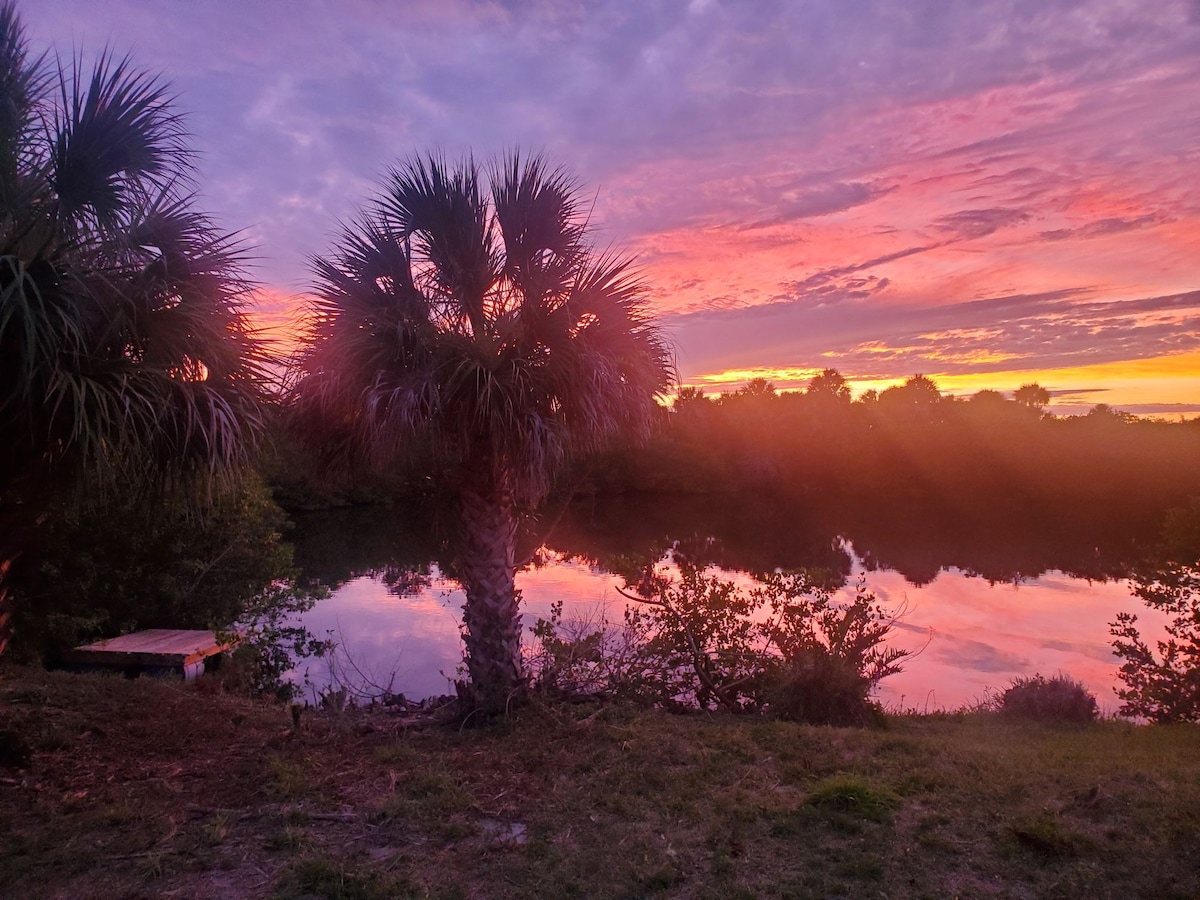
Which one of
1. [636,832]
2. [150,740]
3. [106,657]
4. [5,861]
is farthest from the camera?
[106,657]

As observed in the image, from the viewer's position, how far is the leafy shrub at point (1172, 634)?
9.79 meters

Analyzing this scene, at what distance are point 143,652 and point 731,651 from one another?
849 centimetres

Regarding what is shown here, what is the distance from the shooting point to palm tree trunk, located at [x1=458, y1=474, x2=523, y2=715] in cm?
793

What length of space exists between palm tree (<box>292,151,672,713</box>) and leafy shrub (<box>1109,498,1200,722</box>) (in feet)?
25.0

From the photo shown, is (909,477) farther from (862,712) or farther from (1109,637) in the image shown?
(862,712)

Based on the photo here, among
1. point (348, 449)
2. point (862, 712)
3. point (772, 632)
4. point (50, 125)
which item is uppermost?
point (50, 125)

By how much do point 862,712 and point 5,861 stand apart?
25.6ft

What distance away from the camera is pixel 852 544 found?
28.5 m

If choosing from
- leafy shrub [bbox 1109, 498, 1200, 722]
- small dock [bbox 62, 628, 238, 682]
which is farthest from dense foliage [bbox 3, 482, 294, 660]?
leafy shrub [bbox 1109, 498, 1200, 722]

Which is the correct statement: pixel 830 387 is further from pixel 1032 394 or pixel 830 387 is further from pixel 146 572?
pixel 146 572

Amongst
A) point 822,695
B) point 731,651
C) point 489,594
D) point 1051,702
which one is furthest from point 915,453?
point 489,594

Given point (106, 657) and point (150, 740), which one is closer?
point (150, 740)

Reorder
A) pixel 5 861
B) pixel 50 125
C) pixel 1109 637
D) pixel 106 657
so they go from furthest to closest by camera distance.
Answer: pixel 1109 637, pixel 106 657, pixel 50 125, pixel 5 861

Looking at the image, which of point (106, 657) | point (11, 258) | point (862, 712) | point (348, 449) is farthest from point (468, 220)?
point (106, 657)
